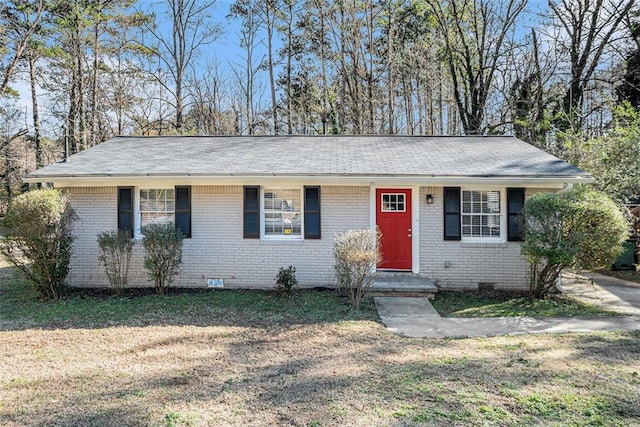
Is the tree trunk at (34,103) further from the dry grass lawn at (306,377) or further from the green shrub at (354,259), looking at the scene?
the green shrub at (354,259)

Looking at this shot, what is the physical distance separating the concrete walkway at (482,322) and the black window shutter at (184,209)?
15.8 feet

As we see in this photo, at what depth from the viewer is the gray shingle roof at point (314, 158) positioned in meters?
8.71

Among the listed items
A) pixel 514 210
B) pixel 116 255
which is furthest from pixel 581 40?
pixel 116 255

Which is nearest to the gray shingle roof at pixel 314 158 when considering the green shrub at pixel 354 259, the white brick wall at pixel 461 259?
Result: the white brick wall at pixel 461 259

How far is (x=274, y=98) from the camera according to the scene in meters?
23.4

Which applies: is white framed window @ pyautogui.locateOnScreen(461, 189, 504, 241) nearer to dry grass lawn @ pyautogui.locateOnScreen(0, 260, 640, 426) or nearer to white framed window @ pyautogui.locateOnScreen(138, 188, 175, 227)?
dry grass lawn @ pyautogui.locateOnScreen(0, 260, 640, 426)

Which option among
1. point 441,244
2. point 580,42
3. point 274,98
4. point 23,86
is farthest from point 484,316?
point 23,86

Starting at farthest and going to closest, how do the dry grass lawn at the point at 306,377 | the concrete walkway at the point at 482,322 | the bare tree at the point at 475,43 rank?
the bare tree at the point at 475,43 → the concrete walkway at the point at 482,322 → the dry grass lawn at the point at 306,377

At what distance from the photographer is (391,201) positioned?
922 cm

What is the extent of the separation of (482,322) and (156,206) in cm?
774

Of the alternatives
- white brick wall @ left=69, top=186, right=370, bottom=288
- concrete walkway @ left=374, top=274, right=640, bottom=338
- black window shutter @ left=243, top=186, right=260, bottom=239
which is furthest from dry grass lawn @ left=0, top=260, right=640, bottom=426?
black window shutter @ left=243, top=186, right=260, bottom=239

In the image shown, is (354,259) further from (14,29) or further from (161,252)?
(14,29)

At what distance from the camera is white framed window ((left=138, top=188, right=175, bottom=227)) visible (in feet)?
30.4

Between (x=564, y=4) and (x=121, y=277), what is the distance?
814 inches
